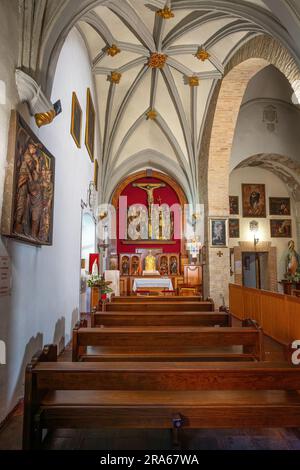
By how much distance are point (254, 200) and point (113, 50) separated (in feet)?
32.8

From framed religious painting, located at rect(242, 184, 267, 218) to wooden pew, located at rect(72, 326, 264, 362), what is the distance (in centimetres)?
1245

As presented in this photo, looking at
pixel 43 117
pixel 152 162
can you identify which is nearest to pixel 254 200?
pixel 152 162

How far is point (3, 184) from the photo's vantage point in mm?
3201

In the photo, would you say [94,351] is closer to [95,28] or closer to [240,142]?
[95,28]

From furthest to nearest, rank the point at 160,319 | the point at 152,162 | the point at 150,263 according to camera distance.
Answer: the point at 152,162, the point at 150,263, the point at 160,319

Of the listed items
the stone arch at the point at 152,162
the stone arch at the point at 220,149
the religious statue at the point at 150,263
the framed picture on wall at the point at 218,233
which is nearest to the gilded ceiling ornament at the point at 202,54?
the stone arch at the point at 220,149

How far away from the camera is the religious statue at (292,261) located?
14.7 metres

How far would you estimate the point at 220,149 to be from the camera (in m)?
10.6

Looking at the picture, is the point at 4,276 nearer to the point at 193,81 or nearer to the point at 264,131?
the point at 193,81

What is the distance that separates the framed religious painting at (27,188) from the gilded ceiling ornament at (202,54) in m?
6.35

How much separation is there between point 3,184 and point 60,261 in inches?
104

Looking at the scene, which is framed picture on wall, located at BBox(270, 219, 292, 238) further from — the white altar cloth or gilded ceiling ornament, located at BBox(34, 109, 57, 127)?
gilded ceiling ornament, located at BBox(34, 109, 57, 127)

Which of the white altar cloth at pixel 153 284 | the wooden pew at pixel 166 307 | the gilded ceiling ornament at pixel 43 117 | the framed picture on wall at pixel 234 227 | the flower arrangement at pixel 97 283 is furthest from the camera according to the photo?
the framed picture on wall at pixel 234 227

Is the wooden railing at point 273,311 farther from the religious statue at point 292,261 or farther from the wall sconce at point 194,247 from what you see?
the religious statue at point 292,261
